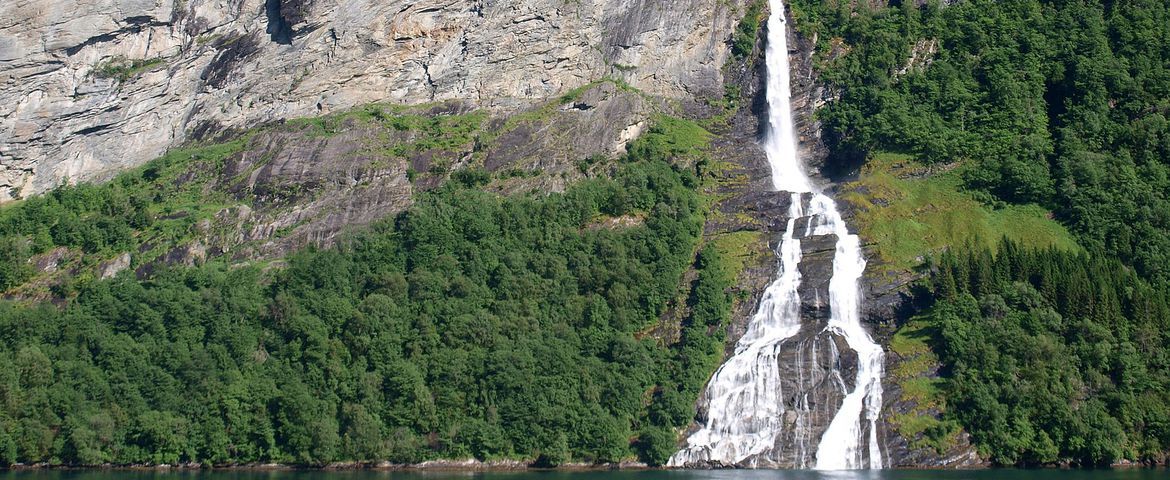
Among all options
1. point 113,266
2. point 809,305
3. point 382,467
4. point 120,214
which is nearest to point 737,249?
point 809,305

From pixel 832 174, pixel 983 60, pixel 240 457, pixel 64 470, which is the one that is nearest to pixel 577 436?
pixel 240 457

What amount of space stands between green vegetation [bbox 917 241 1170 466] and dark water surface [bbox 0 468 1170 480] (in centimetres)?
282

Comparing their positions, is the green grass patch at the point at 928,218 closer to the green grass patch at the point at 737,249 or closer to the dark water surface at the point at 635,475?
the green grass patch at the point at 737,249

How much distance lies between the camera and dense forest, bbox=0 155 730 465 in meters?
89.6

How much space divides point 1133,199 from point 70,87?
10738 centimetres

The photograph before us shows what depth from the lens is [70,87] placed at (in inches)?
5261

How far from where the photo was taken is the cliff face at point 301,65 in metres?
129

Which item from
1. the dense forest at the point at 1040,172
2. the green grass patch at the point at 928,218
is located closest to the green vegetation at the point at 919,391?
→ the dense forest at the point at 1040,172

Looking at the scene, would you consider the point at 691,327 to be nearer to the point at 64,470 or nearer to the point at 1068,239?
the point at 1068,239

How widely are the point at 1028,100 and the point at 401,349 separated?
65.2 meters

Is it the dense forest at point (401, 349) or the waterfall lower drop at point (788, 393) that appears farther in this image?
the dense forest at point (401, 349)

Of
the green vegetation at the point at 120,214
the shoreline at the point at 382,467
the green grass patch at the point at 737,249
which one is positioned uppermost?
the green vegetation at the point at 120,214

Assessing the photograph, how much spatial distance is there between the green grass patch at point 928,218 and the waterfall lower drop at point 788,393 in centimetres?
288

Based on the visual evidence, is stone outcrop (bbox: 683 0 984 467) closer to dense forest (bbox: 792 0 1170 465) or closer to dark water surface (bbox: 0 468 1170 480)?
dense forest (bbox: 792 0 1170 465)
